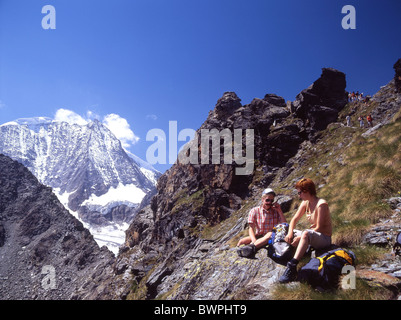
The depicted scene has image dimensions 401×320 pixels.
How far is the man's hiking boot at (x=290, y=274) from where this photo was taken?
6.09 metres

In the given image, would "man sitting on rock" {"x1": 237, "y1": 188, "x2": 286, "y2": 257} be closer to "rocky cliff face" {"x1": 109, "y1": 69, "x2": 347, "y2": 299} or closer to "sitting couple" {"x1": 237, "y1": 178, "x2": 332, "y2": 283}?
"sitting couple" {"x1": 237, "y1": 178, "x2": 332, "y2": 283}

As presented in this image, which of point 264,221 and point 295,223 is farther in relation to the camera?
point 264,221

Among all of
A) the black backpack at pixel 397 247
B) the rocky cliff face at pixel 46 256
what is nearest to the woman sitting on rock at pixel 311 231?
the black backpack at pixel 397 247

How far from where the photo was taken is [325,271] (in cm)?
561

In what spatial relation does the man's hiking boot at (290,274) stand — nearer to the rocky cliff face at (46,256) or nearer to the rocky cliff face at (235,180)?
the rocky cliff face at (235,180)

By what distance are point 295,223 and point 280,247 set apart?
2.94ft

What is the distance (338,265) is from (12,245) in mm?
213539

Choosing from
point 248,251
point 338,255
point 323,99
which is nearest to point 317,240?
point 338,255

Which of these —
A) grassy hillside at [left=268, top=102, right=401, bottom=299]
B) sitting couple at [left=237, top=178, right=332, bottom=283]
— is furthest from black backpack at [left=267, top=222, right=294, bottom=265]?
grassy hillside at [left=268, top=102, right=401, bottom=299]

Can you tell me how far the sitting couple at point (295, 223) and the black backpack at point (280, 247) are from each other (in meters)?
0.20

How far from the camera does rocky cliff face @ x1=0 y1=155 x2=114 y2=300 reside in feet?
378

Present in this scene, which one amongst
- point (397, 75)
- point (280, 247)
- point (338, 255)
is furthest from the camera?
point (397, 75)

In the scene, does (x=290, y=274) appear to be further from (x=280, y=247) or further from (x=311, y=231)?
(x=311, y=231)

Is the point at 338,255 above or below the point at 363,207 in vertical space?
below
